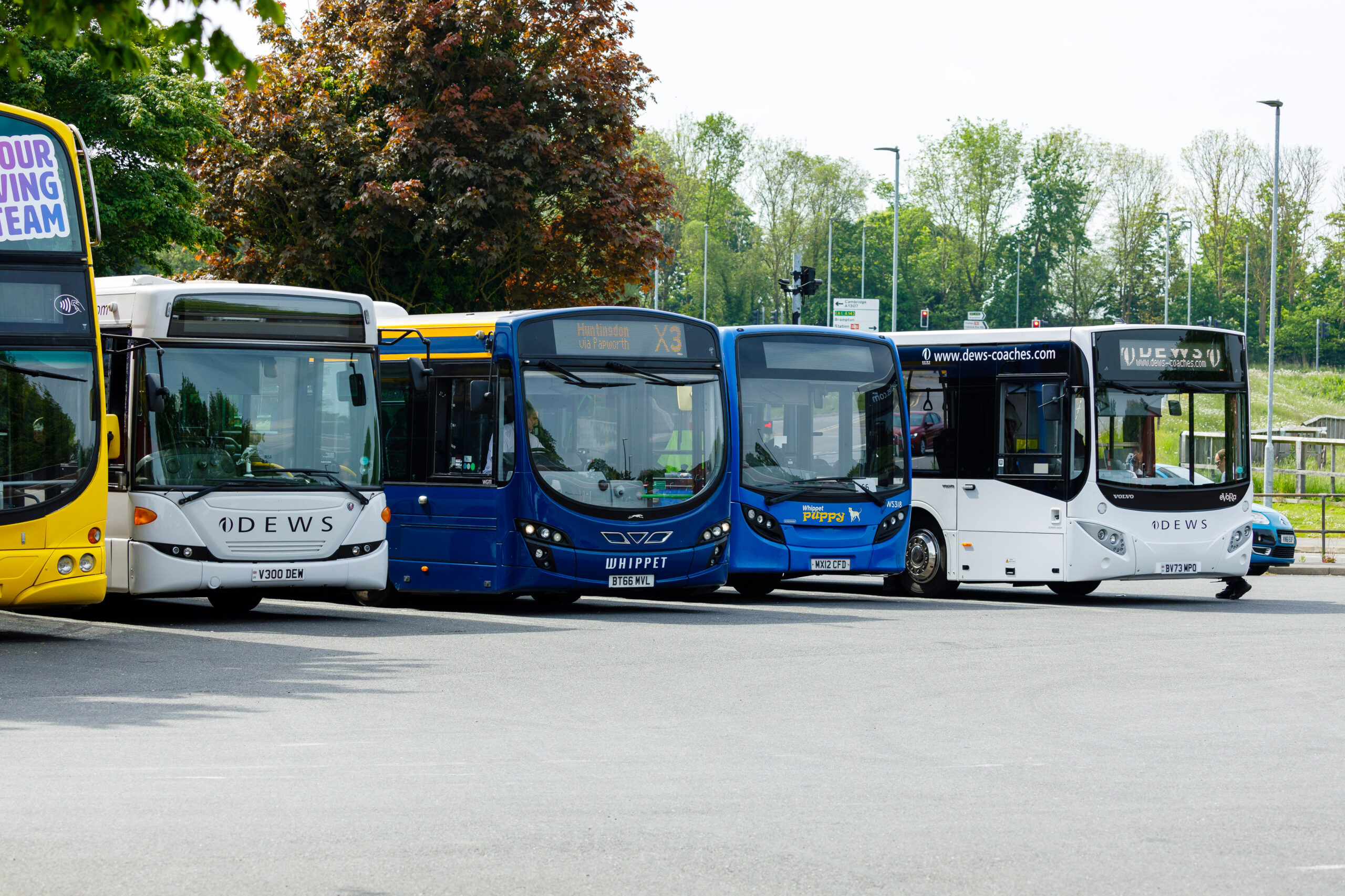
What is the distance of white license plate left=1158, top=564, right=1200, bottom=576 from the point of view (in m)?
18.5

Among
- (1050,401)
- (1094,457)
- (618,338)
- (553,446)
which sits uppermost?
(618,338)

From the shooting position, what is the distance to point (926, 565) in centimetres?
1980

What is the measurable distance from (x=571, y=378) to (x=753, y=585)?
4.85 meters

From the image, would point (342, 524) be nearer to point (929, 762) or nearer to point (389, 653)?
point (389, 653)

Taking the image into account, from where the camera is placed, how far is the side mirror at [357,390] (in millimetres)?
15391

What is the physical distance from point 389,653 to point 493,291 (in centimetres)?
1662

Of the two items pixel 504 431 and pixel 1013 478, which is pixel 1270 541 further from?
pixel 504 431

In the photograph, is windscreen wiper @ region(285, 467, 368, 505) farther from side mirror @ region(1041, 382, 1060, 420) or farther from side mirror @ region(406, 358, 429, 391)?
side mirror @ region(1041, 382, 1060, 420)

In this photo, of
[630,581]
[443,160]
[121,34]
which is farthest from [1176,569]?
[121,34]

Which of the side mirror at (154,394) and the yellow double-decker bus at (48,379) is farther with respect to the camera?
the side mirror at (154,394)

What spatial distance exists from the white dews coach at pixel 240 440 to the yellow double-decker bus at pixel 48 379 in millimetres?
995

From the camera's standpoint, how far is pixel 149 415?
47.7 feet

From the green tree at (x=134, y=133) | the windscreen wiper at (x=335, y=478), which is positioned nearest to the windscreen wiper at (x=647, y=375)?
the windscreen wiper at (x=335, y=478)

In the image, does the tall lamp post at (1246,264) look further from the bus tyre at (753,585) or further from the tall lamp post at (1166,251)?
the bus tyre at (753,585)
